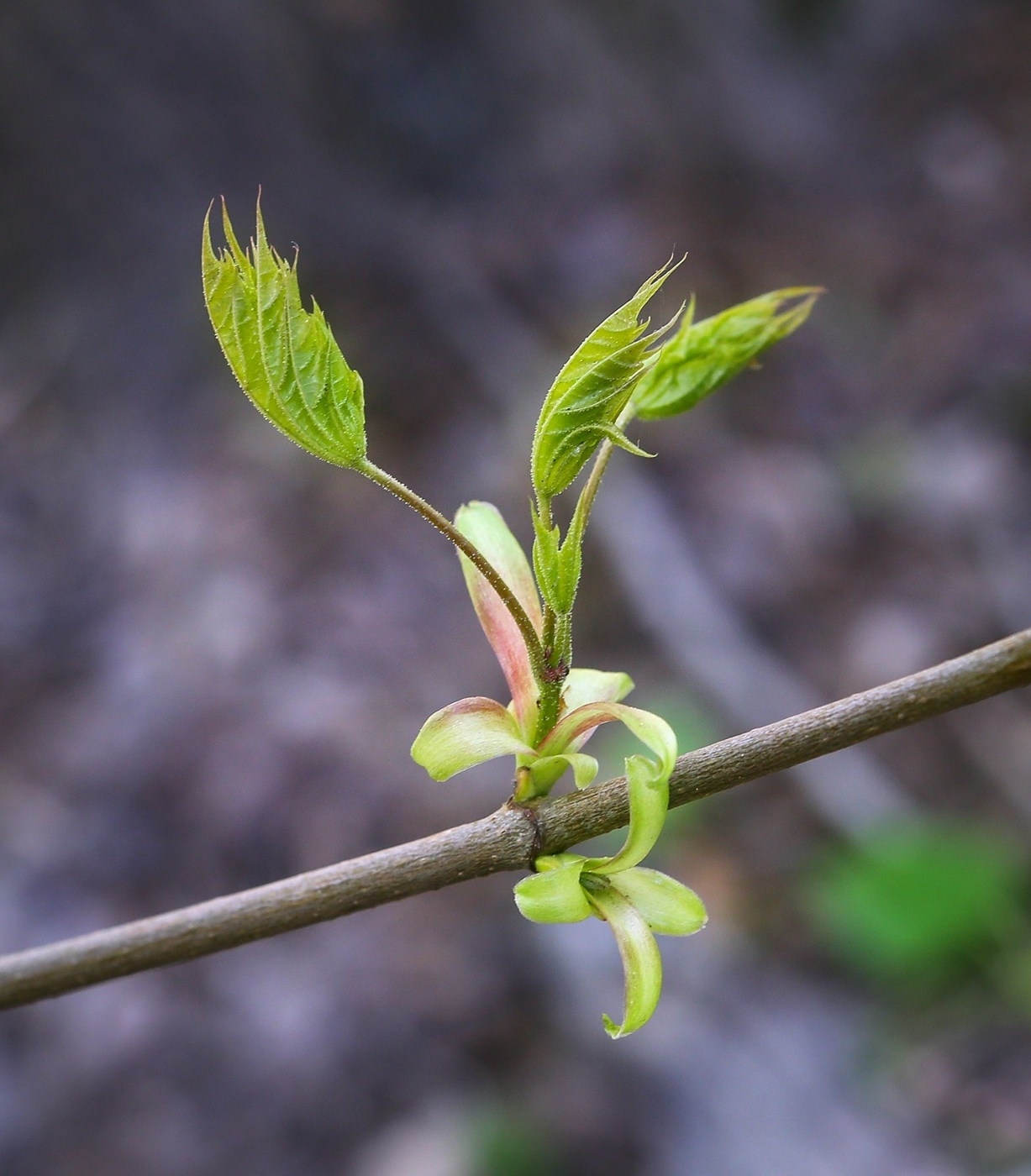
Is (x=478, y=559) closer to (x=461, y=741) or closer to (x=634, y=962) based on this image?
(x=461, y=741)

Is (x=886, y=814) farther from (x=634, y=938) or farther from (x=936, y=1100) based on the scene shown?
(x=634, y=938)

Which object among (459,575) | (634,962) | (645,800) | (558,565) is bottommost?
(459,575)

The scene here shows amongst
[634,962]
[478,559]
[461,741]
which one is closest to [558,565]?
[478,559]

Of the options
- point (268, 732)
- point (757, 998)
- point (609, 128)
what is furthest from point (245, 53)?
point (757, 998)

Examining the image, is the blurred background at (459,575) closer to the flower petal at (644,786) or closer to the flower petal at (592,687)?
the flower petal at (592,687)

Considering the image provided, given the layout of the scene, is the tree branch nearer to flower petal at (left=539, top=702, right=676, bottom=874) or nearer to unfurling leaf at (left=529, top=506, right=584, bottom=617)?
flower petal at (left=539, top=702, right=676, bottom=874)

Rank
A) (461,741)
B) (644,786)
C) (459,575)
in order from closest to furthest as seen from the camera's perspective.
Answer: (644,786) → (461,741) → (459,575)
